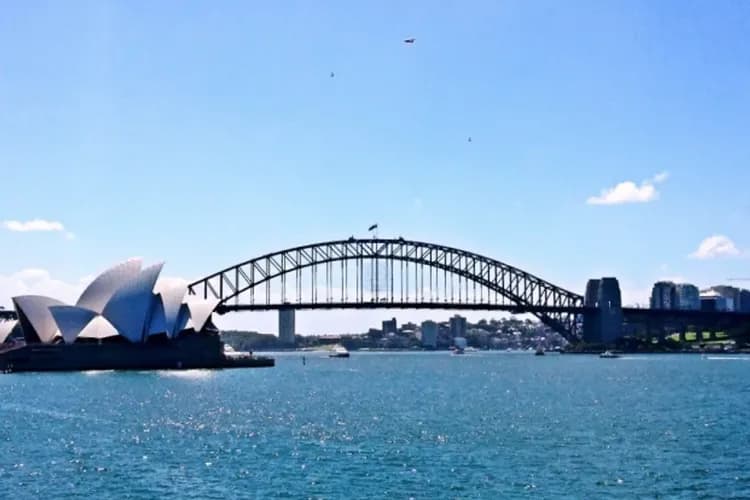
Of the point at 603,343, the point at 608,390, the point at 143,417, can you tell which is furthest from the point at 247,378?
the point at 603,343

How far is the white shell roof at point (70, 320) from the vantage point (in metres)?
95.6

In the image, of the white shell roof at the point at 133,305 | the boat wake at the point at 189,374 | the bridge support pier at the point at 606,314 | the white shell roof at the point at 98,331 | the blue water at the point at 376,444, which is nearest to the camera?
the blue water at the point at 376,444

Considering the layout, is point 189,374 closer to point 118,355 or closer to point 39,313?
point 118,355

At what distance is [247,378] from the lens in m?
86.0

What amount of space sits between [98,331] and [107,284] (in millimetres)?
4602

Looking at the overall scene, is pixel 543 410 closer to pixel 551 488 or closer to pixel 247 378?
pixel 551 488

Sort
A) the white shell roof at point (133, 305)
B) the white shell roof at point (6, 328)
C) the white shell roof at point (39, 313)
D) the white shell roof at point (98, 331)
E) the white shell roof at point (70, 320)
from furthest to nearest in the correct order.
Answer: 1. the white shell roof at point (6, 328)
2. the white shell roof at point (39, 313)
3. the white shell roof at point (133, 305)
4. the white shell roof at point (98, 331)
5. the white shell roof at point (70, 320)

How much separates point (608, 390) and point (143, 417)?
102 ft

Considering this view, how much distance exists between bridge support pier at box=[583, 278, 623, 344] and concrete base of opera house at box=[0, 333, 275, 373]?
66986mm

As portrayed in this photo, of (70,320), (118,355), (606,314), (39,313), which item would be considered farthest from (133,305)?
(606,314)

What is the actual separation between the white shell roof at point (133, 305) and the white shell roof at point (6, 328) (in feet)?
64.1

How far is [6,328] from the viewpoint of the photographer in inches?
4424

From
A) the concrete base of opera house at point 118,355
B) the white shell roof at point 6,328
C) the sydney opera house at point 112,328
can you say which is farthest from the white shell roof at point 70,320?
the white shell roof at point 6,328

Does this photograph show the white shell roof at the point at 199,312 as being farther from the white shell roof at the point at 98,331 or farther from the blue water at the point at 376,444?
the blue water at the point at 376,444
